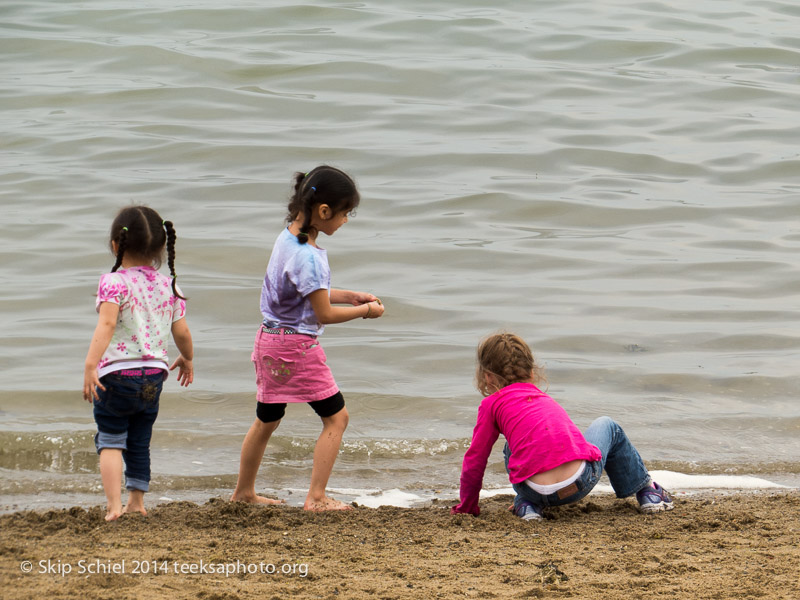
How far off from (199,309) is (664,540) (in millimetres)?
Answer: 4941

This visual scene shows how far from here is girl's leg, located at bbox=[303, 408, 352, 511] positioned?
4324mm

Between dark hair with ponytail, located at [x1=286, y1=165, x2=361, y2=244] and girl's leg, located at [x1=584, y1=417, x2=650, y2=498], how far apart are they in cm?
142

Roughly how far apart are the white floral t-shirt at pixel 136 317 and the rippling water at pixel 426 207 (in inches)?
46.2

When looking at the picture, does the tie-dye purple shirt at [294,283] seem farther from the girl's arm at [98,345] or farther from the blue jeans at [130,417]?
the girl's arm at [98,345]

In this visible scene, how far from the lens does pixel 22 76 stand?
14.0 metres

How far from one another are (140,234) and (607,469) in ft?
7.25

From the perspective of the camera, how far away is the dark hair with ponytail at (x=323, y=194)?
4176mm

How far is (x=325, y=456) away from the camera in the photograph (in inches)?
171

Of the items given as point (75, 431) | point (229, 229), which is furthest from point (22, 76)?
point (75, 431)

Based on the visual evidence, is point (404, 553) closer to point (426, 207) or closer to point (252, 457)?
point (252, 457)

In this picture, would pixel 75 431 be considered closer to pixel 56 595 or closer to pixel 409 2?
pixel 56 595

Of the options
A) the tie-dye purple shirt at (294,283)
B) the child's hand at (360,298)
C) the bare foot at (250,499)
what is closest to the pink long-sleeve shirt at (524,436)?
the child's hand at (360,298)

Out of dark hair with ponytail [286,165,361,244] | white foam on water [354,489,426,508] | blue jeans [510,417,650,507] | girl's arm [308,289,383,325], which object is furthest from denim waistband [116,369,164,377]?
blue jeans [510,417,650,507]

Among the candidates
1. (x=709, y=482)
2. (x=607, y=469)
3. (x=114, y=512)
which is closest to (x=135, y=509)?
(x=114, y=512)
